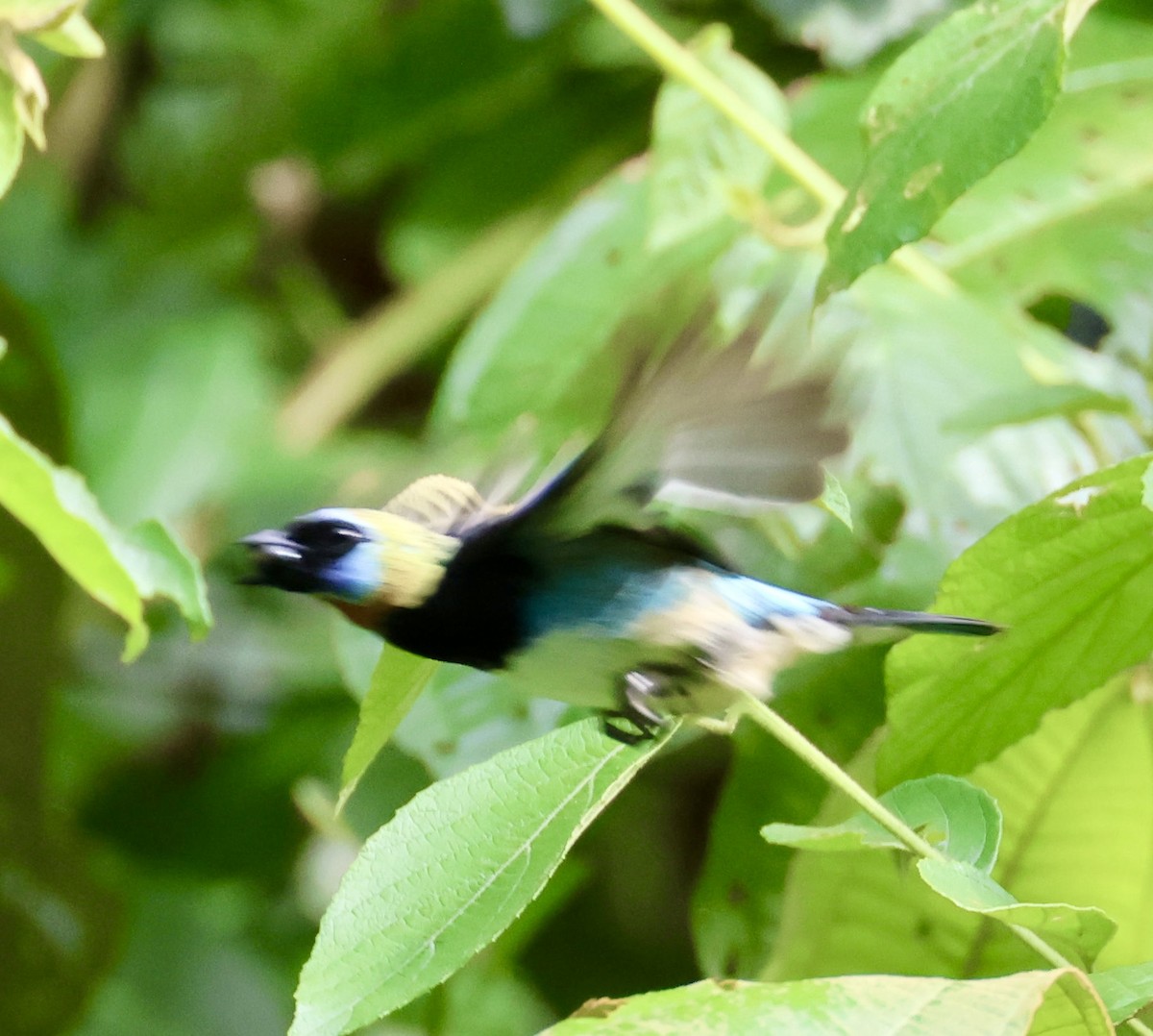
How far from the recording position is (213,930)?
3.30 feet

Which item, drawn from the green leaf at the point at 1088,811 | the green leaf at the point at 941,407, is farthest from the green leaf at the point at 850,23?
the green leaf at the point at 1088,811

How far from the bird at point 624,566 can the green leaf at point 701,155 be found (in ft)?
1.03

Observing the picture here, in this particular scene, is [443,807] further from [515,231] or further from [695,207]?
[515,231]

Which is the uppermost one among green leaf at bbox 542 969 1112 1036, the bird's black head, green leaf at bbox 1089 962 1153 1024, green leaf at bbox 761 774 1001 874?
the bird's black head

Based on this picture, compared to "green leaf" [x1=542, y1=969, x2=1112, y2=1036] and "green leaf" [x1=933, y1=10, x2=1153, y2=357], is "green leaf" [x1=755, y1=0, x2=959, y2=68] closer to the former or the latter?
"green leaf" [x1=933, y1=10, x2=1153, y2=357]

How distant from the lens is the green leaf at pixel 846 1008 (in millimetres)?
324

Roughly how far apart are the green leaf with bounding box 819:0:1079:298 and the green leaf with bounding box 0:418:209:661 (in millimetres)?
228

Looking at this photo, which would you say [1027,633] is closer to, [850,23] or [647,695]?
[647,695]

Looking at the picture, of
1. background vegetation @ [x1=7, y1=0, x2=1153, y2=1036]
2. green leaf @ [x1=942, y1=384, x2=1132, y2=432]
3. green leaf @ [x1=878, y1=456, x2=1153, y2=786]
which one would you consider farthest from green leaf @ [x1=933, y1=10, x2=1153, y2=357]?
green leaf @ [x1=878, y1=456, x2=1153, y2=786]

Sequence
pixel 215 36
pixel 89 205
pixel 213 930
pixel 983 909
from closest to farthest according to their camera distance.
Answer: pixel 983 909 < pixel 213 930 < pixel 215 36 < pixel 89 205

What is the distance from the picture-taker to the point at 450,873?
360mm

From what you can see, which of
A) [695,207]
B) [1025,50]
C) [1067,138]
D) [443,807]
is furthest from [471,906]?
[1067,138]

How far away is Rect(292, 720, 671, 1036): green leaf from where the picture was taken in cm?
34

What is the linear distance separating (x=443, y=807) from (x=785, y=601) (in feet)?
0.39
